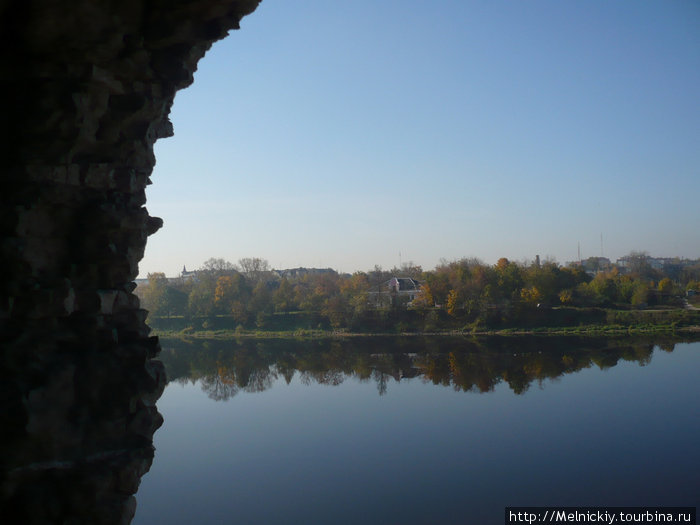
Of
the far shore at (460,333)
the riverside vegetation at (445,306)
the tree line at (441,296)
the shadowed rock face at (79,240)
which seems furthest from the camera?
the tree line at (441,296)

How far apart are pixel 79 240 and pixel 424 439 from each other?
13916 mm

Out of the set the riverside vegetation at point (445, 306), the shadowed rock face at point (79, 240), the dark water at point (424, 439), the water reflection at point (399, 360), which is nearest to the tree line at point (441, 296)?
the riverside vegetation at point (445, 306)

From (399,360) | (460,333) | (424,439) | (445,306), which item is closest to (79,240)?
(424,439)

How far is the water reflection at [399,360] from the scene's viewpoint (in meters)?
25.0

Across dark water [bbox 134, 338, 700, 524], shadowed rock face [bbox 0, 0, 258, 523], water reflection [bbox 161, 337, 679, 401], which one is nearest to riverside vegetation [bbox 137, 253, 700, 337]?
water reflection [bbox 161, 337, 679, 401]

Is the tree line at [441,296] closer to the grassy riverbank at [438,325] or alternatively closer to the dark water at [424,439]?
the grassy riverbank at [438,325]

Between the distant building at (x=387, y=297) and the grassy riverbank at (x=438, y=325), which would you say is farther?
the distant building at (x=387, y=297)

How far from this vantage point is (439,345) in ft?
116

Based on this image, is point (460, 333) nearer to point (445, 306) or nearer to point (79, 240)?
point (445, 306)

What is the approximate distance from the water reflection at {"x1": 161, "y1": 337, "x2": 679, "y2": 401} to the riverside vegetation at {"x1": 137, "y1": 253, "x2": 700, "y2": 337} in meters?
4.06

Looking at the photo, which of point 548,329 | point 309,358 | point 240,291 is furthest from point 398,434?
point 240,291

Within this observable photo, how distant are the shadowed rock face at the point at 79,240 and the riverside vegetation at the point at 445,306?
126 ft

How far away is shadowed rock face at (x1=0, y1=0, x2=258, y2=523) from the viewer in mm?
3527

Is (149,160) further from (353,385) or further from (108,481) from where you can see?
(353,385)
